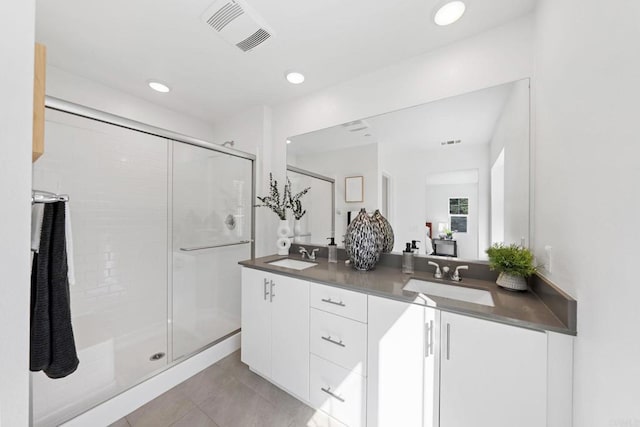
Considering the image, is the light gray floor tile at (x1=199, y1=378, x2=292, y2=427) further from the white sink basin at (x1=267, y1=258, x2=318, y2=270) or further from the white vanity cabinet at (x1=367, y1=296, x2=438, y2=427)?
the white sink basin at (x1=267, y1=258, x2=318, y2=270)

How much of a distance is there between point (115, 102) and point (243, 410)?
2.68 m

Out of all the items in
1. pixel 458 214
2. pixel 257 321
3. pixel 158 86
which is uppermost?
pixel 158 86

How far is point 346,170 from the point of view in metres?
1.95

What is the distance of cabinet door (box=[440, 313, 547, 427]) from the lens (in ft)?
2.76

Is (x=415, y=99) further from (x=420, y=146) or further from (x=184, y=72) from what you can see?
(x=184, y=72)

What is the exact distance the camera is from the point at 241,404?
146 cm

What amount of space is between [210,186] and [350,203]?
1400 millimetres

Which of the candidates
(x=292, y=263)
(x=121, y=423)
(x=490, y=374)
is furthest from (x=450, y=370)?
(x=121, y=423)

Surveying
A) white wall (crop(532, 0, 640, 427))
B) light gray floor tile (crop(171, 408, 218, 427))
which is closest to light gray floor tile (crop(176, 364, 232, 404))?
light gray floor tile (crop(171, 408, 218, 427))

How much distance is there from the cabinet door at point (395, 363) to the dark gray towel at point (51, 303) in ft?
4.27

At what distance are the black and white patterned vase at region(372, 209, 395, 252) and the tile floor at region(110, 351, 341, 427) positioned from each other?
3.71ft

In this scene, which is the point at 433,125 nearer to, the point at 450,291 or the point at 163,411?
the point at 450,291

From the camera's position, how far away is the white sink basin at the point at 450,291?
1.19 m

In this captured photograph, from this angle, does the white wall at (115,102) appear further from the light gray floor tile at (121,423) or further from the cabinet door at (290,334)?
the light gray floor tile at (121,423)
